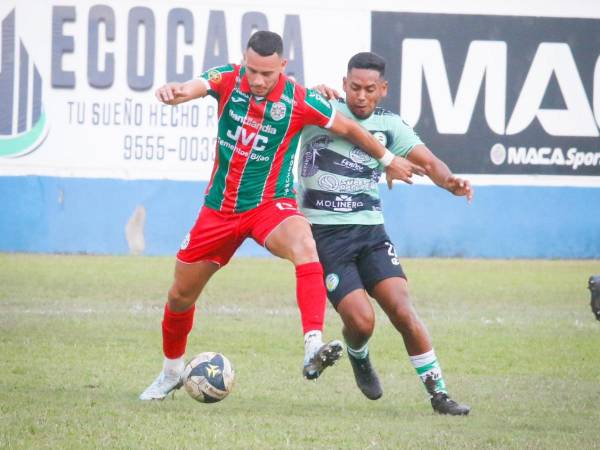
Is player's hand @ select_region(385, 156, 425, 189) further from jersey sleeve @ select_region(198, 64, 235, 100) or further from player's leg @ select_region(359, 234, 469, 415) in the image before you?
jersey sleeve @ select_region(198, 64, 235, 100)

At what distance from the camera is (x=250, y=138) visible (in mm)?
7379

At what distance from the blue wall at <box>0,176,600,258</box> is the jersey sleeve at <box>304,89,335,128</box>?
39.9 feet

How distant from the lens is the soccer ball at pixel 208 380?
6.89 metres

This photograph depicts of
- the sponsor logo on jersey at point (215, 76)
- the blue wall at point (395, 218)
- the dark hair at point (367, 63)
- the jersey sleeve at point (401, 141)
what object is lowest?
the blue wall at point (395, 218)

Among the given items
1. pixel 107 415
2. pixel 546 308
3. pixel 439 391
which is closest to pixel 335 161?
pixel 439 391

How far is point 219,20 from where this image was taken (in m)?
19.6

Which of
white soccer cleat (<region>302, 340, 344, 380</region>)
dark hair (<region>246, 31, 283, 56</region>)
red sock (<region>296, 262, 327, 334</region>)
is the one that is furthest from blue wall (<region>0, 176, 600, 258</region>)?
white soccer cleat (<region>302, 340, 344, 380</region>)

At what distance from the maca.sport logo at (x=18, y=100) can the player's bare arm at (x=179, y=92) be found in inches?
492

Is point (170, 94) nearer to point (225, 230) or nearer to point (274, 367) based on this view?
point (225, 230)

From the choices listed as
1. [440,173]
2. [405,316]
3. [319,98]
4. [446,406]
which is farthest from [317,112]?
[446,406]

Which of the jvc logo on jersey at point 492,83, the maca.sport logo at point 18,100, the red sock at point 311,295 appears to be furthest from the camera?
the jvc logo on jersey at point 492,83

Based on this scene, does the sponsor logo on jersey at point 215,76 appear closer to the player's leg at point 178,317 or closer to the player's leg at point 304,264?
the player's leg at point 304,264

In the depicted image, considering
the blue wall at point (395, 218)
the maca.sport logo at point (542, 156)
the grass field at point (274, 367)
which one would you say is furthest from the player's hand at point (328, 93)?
the maca.sport logo at point (542, 156)

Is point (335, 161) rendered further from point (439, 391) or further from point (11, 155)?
point (11, 155)
